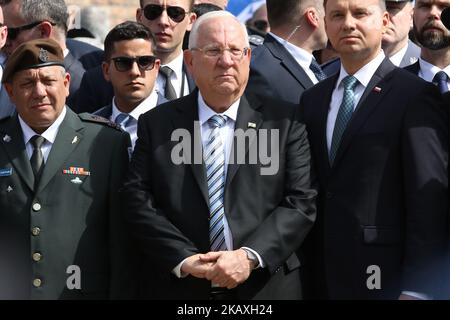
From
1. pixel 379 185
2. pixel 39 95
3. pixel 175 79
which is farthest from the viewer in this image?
pixel 175 79

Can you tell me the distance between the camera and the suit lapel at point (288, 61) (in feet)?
22.2

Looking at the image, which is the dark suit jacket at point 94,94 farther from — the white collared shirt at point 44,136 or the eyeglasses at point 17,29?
the white collared shirt at point 44,136

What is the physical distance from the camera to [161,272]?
5750 mm

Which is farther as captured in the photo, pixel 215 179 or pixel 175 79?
pixel 175 79

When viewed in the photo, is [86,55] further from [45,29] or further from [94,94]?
[94,94]

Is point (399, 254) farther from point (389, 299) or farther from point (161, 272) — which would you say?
point (161, 272)

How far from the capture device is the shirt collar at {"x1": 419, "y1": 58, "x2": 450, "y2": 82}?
7.07 metres

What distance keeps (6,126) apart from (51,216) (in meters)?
0.59

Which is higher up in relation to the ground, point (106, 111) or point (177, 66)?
point (177, 66)

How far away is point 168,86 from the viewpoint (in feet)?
24.1

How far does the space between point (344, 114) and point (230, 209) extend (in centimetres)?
79

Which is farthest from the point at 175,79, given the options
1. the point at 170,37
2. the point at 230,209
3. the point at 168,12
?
the point at 230,209

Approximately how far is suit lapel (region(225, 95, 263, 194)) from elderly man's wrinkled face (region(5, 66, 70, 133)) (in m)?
0.99

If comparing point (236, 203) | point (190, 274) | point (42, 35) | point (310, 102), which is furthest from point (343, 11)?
point (42, 35)
